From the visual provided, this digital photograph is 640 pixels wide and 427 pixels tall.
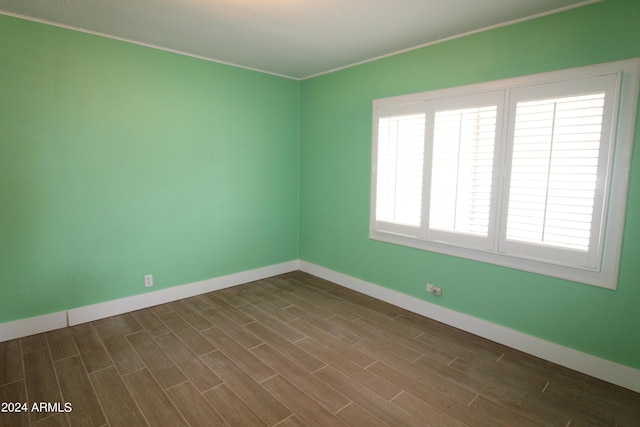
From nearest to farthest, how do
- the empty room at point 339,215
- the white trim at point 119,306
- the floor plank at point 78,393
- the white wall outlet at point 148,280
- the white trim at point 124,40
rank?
the floor plank at point 78,393, the empty room at point 339,215, the white trim at point 124,40, the white trim at point 119,306, the white wall outlet at point 148,280

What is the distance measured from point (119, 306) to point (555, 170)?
3942mm

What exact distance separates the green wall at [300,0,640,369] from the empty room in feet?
0.06

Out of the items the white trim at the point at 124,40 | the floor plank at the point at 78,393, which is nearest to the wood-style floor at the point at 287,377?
the floor plank at the point at 78,393

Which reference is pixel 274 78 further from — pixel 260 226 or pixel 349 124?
pixel 260 226

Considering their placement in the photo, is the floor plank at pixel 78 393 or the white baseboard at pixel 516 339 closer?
the floor plank at pixel 78 393

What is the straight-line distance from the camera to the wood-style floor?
199 centimetres

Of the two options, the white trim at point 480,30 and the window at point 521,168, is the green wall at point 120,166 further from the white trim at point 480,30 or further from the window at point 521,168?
the window at point 521,168

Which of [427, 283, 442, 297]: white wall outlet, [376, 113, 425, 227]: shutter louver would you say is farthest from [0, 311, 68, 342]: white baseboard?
[427, 283, 442, 297]: white wall outlet

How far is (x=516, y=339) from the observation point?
272 cm

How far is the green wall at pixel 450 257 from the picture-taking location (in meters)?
2.24

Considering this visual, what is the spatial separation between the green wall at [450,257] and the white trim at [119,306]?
0.98 metres

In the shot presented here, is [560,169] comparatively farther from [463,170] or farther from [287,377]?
[287,377]

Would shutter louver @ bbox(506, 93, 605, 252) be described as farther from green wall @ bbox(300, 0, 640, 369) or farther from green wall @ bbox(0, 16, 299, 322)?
green wall @ bbox(0, 16, 299, 322)

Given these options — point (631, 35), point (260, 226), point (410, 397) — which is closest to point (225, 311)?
point (260, 226)
